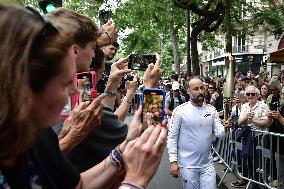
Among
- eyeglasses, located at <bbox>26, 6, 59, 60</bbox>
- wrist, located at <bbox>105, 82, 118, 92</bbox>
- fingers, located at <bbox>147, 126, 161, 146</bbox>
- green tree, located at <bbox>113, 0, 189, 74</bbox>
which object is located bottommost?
fingers, located at <bbox>147, 126, 161, 146</bbox>

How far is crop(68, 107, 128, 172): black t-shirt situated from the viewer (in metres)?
2.87

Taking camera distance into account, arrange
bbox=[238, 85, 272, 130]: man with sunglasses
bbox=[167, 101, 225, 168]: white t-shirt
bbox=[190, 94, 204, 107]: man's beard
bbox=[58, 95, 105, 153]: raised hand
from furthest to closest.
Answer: bbox=[238, 85, 272, 130]: man with sunglasses < bbox=[190, 94, 204, 107]: man's beard < bbox=[167, 101, 225, 168]: white t-shirt < bbox=[58, 95, 105, 153]: raised hand

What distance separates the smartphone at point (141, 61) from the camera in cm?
356

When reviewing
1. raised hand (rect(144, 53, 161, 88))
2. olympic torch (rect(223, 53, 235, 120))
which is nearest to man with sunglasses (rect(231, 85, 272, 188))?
olympic torch (rect(223, 53, 235, 120))

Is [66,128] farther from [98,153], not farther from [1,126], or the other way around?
[1,126]

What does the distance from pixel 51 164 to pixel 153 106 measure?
77cm

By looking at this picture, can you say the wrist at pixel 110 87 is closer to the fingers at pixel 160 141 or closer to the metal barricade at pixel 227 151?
the fingers at pixel 160 141

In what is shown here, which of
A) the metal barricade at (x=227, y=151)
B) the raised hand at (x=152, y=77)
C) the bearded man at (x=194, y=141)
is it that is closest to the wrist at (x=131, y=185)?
the raised hand at (x=152, y=77)

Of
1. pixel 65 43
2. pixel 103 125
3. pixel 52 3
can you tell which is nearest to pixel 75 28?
pixel 103 125

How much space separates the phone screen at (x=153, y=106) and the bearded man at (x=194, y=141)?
375 centimetres

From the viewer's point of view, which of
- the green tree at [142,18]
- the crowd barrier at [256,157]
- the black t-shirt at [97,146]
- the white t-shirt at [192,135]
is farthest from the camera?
the green tree at [142,18]

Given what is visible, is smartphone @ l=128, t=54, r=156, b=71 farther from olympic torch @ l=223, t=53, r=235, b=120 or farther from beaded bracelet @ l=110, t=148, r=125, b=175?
olympic torch @ l=223, t=53, r=235, b=120

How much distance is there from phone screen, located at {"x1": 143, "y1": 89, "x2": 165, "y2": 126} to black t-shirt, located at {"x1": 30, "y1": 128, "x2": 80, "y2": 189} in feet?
1.67

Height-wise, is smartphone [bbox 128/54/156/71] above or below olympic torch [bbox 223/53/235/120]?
above
